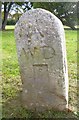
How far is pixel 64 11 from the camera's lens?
23.5 meters

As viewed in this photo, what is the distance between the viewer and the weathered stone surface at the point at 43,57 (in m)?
4.24

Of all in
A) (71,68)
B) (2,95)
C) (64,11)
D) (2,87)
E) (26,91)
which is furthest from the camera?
(64,11)

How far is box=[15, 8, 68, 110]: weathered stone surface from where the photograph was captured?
4.24m

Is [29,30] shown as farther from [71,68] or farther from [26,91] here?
[71,68]

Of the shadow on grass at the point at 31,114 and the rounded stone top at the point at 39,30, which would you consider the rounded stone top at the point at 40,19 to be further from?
the shadow on grass at the point at 31,114

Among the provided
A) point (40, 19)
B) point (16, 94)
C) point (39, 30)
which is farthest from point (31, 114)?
point (40, 19)

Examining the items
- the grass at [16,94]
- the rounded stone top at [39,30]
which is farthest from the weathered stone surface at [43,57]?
the grass at [16,94]

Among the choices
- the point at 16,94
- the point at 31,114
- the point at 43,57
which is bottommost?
the point at 31,114

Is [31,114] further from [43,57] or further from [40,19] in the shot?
[40,19]

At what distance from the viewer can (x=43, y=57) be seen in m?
4.32

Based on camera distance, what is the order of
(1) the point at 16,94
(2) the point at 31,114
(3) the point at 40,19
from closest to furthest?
(3) the point at 40,19 → (2) the point at 31,114 → (1) the point at 16,94

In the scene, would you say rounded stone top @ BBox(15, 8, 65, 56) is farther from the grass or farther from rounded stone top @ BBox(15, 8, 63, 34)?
the grass

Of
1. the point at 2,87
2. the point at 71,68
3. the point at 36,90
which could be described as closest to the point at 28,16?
the point at 36,90

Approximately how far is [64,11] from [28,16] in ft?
64.0
